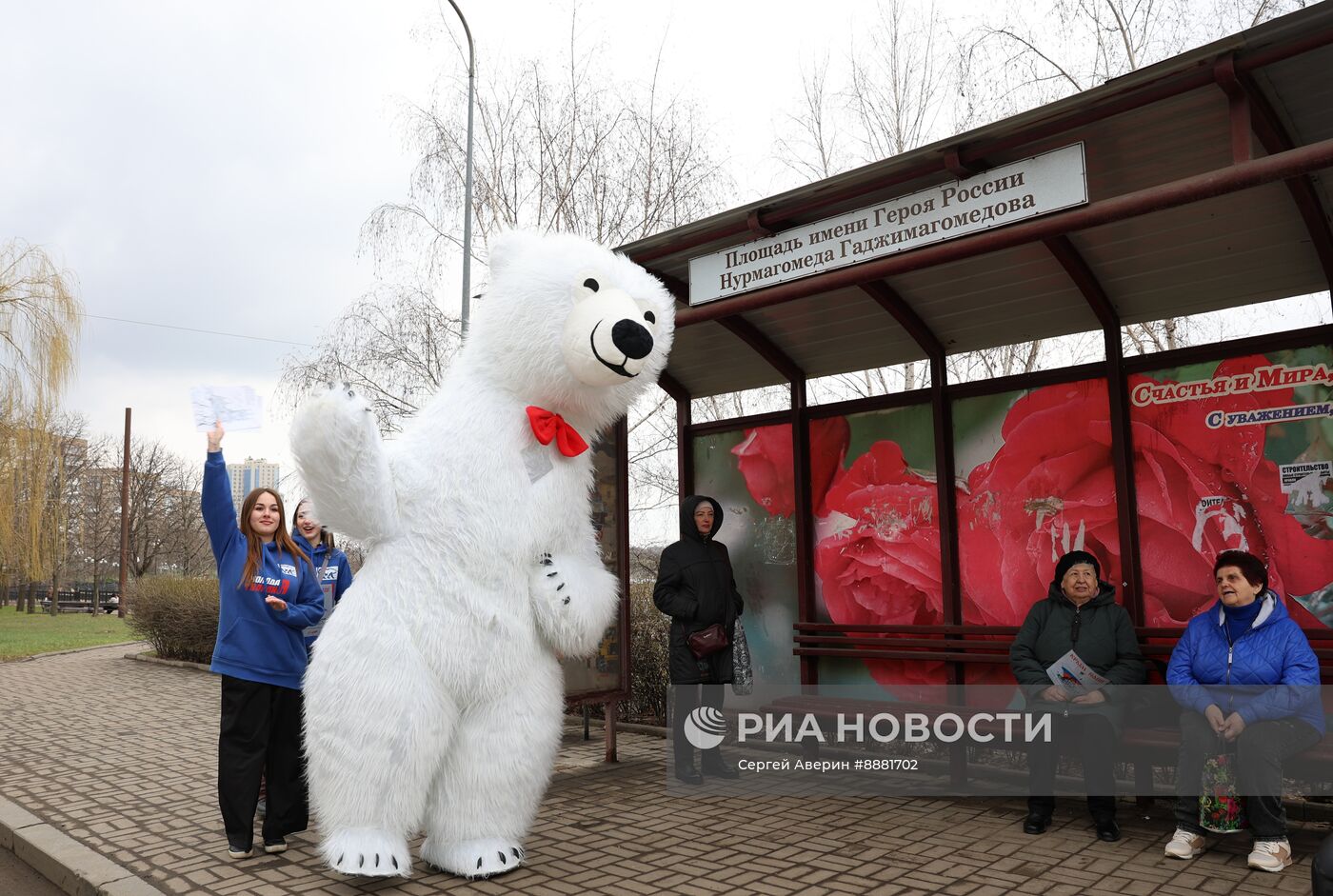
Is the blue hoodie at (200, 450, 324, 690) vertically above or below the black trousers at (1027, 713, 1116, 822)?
above

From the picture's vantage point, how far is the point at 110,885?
3.82 meters

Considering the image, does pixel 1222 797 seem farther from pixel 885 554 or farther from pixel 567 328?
pixel 567 328

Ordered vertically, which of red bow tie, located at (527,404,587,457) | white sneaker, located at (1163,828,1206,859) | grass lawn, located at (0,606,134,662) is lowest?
grass lawn, located at (0,606,134,662)

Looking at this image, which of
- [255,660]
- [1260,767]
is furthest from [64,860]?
[1260,767]

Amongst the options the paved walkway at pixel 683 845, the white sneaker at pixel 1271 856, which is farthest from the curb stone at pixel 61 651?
the white sneaker at pixel 1271 856

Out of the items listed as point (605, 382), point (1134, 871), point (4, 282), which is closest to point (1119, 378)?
point (1134, 871)

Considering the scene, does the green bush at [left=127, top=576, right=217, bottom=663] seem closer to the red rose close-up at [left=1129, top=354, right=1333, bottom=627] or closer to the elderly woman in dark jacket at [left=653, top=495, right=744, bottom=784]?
the elderly woman in dark jacket at [left=653, top=495, right=744, bottom=784]

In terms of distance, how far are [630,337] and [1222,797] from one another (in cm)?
319

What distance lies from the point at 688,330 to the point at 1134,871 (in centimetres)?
431

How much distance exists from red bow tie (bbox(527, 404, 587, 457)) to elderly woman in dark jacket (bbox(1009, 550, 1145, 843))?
8.31ft

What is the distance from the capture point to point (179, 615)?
13.6m

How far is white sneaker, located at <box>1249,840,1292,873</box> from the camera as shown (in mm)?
3797

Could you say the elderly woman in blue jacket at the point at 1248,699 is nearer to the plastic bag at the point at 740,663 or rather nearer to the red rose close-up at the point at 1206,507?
the red rose close-up at the point at 1206,507

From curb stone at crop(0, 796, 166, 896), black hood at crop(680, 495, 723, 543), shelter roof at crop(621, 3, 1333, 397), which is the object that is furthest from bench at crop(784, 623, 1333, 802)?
curb stone at crop(0, 796, 166, 896)
